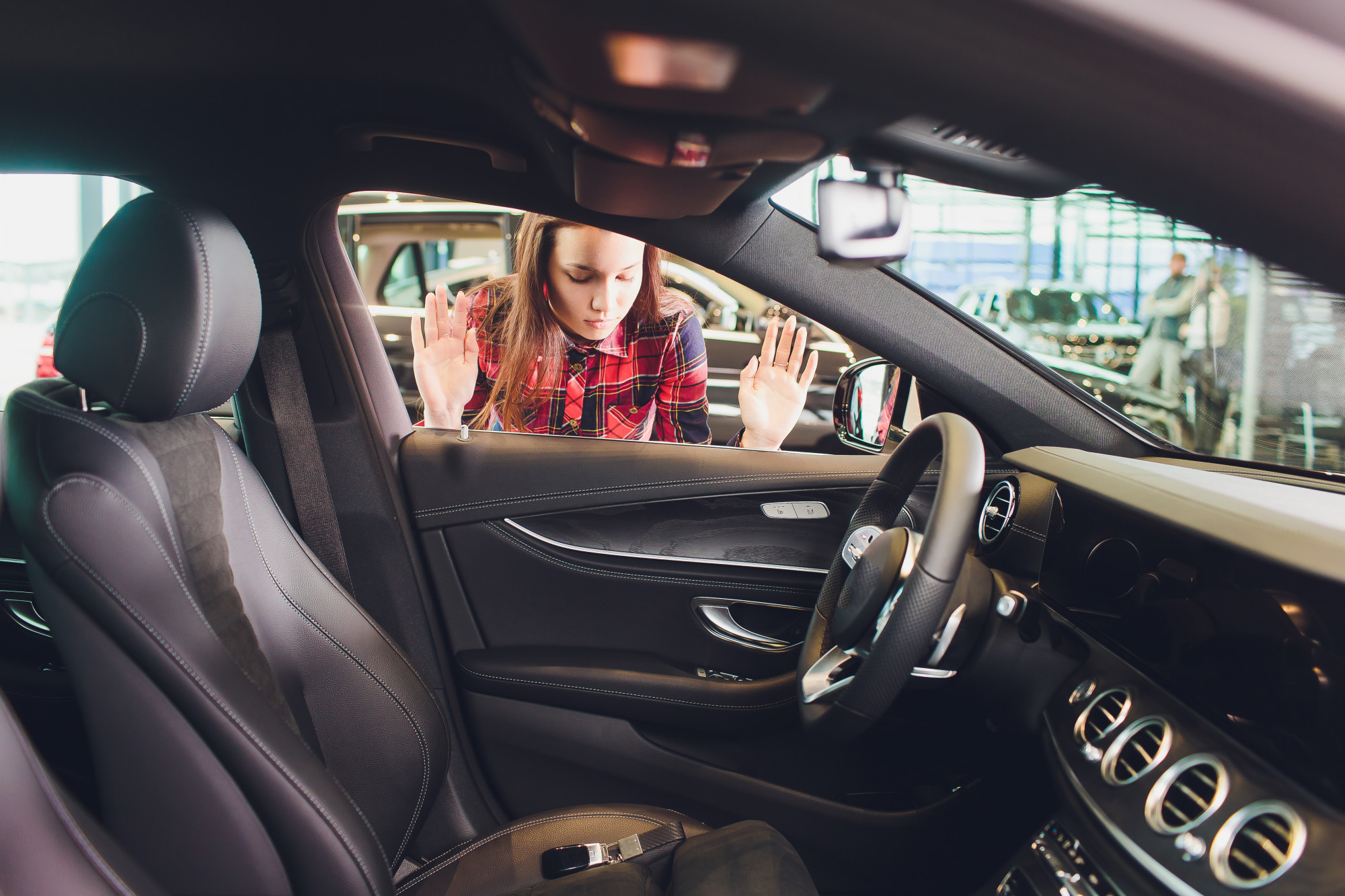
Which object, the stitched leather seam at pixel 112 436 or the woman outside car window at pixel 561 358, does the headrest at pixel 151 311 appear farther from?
the woman outside car window at pixel 561 358

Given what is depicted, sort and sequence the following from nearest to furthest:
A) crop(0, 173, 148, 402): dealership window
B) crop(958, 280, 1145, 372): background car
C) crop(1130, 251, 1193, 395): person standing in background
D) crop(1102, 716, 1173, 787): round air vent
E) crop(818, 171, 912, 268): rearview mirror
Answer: crop(818, 171, 912, 268): rearview mirror → crop(1102, 716, 1173, 787): round air vent → crop(1130, 251, 1193, 395): person standing in background → crop(0, 173, 148, 402): dealership window → crop(958, 280, 1145, 372): background car

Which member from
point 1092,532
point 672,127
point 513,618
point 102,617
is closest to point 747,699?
point 513,618

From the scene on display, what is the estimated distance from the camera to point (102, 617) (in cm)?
101

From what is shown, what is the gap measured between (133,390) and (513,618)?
843 millimetres

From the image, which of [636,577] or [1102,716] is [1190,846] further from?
[636,577]

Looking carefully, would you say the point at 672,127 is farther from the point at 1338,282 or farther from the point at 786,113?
the point at 1338,282

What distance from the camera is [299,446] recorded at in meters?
1.64

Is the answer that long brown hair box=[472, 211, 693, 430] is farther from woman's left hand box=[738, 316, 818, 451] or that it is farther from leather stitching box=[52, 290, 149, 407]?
leather stitching box=[52, 290, 149, 407]

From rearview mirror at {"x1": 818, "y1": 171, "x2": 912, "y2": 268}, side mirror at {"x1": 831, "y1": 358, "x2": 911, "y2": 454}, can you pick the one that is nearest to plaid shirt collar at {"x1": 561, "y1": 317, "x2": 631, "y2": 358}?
side mirror at {"x1": 831, "y1": 358, "x2": 911, "y2": 454}

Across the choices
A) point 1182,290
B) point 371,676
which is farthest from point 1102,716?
point 371,676

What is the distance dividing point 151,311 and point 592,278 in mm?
848

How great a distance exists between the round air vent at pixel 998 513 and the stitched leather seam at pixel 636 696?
484 mm

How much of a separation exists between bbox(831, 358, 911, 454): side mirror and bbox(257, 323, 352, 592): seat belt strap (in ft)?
3.11

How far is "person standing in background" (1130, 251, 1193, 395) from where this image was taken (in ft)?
4.22
